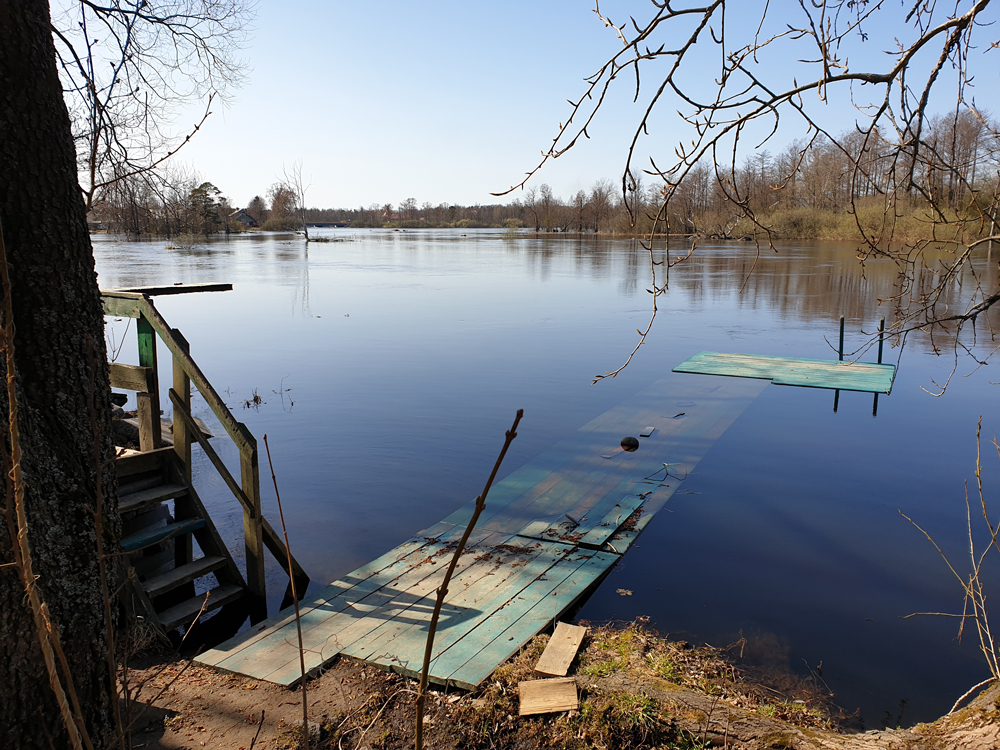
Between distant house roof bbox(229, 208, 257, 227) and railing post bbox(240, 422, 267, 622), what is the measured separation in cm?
10407

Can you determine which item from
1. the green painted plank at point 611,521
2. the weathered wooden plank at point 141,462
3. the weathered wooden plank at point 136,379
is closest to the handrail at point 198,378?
the weathered wooden plank at point 136,379

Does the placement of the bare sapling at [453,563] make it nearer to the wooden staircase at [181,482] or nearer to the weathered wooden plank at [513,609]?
the weathered wooden plank at [513,609]

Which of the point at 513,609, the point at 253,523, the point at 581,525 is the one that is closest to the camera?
the point at 513,609

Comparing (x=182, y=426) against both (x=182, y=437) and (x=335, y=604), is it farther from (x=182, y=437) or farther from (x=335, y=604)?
(x=335, y=604)

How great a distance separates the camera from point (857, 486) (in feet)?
25.5

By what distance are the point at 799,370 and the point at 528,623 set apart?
986 cm

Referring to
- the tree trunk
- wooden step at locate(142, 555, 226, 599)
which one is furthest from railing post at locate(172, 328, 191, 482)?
the tree trunk

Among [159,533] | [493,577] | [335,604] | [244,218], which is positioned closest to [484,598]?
[493,577]

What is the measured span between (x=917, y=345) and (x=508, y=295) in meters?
12.6

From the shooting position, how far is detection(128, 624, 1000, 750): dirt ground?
3244 mm

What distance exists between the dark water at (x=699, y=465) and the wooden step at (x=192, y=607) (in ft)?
1.55

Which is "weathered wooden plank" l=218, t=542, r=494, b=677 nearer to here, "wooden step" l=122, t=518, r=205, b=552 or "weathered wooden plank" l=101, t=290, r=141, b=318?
"wooden step" l=122, t=518, r=205, b=552

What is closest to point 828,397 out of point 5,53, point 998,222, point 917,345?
point 917,345

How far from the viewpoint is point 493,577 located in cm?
496
